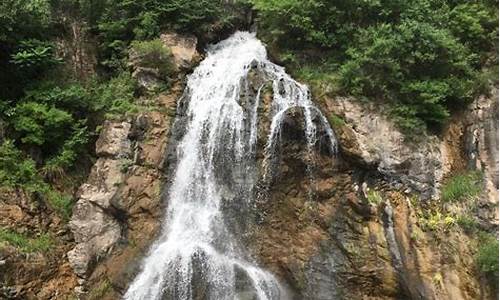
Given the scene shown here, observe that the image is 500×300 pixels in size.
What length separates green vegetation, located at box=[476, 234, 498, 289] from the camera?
30.3 ft

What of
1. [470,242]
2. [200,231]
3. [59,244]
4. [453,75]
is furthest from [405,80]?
[59,244]

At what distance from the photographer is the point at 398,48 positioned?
37.5 ft

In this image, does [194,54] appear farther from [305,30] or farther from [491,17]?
[491,17]

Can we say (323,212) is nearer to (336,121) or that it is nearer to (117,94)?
(336,121)

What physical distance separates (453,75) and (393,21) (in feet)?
6.77

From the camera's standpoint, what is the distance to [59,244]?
10422mm

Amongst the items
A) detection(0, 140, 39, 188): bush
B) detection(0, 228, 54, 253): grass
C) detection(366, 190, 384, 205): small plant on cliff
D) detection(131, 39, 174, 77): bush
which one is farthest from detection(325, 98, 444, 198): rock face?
detection(0, 140, 39, 188): bush

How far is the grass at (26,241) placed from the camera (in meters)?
9.73

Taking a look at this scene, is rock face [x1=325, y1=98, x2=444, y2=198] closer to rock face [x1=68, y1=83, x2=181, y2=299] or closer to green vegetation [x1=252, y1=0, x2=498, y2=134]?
green vegetation [x1=252, y1=0, x2=498, y2=134]

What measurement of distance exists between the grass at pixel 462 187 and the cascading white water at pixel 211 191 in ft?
8.33

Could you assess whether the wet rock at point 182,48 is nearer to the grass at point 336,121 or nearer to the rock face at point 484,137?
the grass at point 336,121

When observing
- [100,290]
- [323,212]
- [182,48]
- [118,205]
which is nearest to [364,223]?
[323,212]

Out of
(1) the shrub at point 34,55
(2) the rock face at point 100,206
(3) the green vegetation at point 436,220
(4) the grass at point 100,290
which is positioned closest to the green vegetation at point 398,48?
(3) the green vegetation at point 436,220

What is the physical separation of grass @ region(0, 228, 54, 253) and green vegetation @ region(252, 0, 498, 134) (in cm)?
684
